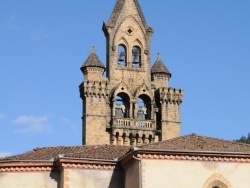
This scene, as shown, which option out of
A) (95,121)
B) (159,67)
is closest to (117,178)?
(95,121)

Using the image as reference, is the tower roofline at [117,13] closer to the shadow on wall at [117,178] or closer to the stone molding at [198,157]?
the shadow on wall at [117,178]

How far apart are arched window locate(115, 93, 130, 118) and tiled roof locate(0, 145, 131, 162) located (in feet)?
73.9

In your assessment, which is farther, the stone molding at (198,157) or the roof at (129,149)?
the roof at (129,149)

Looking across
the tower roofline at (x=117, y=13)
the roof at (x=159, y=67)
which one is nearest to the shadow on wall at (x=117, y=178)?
the roof at (x=159, y=67)

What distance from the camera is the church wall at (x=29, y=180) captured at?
33906 millimetres

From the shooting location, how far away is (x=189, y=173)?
103 feet

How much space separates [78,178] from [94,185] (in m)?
0.87

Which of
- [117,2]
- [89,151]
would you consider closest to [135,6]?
[117,2]

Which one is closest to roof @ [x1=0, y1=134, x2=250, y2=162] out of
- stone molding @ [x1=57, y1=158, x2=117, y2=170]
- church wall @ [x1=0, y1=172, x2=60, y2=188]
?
stone molding @ [x1=57, y1=158, x2=117, y2=170]

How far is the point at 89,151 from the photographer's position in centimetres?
3488

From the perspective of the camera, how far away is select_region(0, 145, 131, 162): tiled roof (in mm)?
34031

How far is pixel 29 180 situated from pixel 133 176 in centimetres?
551

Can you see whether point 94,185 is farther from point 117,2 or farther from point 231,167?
point 117,2

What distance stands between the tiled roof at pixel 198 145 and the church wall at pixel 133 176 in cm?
110
